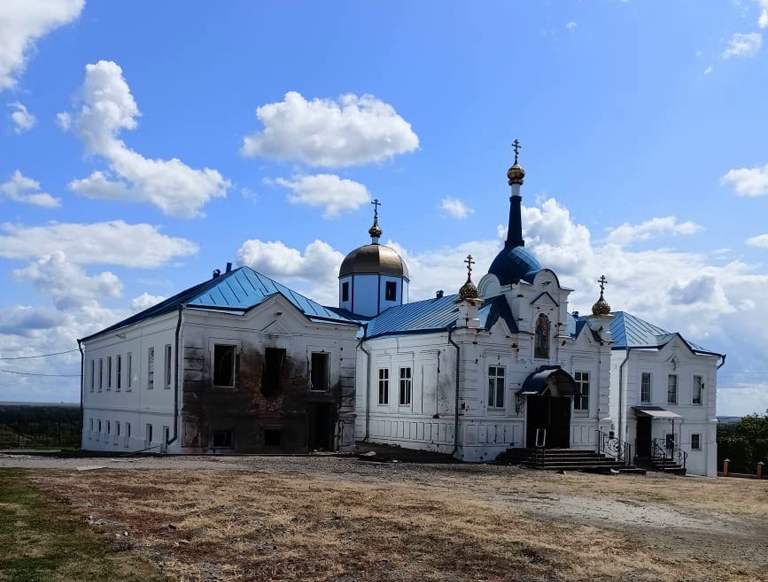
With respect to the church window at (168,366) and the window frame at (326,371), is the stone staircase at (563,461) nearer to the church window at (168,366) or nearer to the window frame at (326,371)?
the window frame at (326,371)

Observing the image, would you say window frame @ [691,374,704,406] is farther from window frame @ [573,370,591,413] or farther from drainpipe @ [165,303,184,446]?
drainpipe @ [165,303,184,446]

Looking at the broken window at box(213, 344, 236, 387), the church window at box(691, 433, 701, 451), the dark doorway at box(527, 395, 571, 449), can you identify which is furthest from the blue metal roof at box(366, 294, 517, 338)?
the church window at box(691, 433, 701, 451)

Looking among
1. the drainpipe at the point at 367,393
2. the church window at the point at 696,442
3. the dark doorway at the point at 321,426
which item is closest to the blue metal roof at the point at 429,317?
the drainpipe at the point at 367,393

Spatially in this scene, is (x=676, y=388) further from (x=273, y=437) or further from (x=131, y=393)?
(x=131, y=393)

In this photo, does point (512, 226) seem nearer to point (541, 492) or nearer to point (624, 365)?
point (624, 365)

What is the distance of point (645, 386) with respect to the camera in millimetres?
37219

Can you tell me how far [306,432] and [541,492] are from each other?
36.7 ft

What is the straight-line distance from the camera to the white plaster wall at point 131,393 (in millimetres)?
28188

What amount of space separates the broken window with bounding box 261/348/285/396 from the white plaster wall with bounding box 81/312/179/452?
126 inches

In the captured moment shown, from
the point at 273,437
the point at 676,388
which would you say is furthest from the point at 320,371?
the point at 676,388

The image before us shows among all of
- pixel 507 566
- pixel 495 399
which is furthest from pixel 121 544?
pixel 495 399

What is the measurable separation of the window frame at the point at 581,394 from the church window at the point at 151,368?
16.7m

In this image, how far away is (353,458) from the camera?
89.6 ft

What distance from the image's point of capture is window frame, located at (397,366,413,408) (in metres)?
33.4
